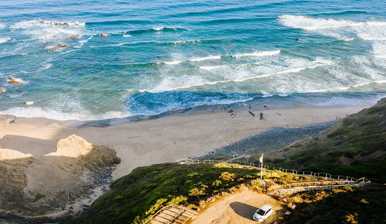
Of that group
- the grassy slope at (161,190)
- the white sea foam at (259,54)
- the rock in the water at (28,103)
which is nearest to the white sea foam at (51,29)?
the rock in the water at (28,103)

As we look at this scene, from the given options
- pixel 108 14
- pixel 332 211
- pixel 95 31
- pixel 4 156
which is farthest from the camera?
pixel 108 14

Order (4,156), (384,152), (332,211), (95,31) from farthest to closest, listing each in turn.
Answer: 1. (95,31)
2. (4,156)
3. (384,152)
4. (332,211)

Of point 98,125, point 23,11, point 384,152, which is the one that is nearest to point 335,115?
point 384,152

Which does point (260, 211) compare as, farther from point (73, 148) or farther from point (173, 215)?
point (73, 148)

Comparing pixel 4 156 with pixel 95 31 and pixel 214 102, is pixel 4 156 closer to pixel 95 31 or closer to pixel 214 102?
pixel 214 102

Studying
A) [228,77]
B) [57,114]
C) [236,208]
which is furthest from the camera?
[228,77]

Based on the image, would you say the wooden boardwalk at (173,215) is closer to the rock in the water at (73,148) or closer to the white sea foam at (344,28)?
the rock in the water at (73,148)

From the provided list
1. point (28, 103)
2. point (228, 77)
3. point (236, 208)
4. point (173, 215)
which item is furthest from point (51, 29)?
point (236, 208)

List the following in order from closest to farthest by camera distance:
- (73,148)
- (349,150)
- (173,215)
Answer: (173,215), (349,150), (73,148)
